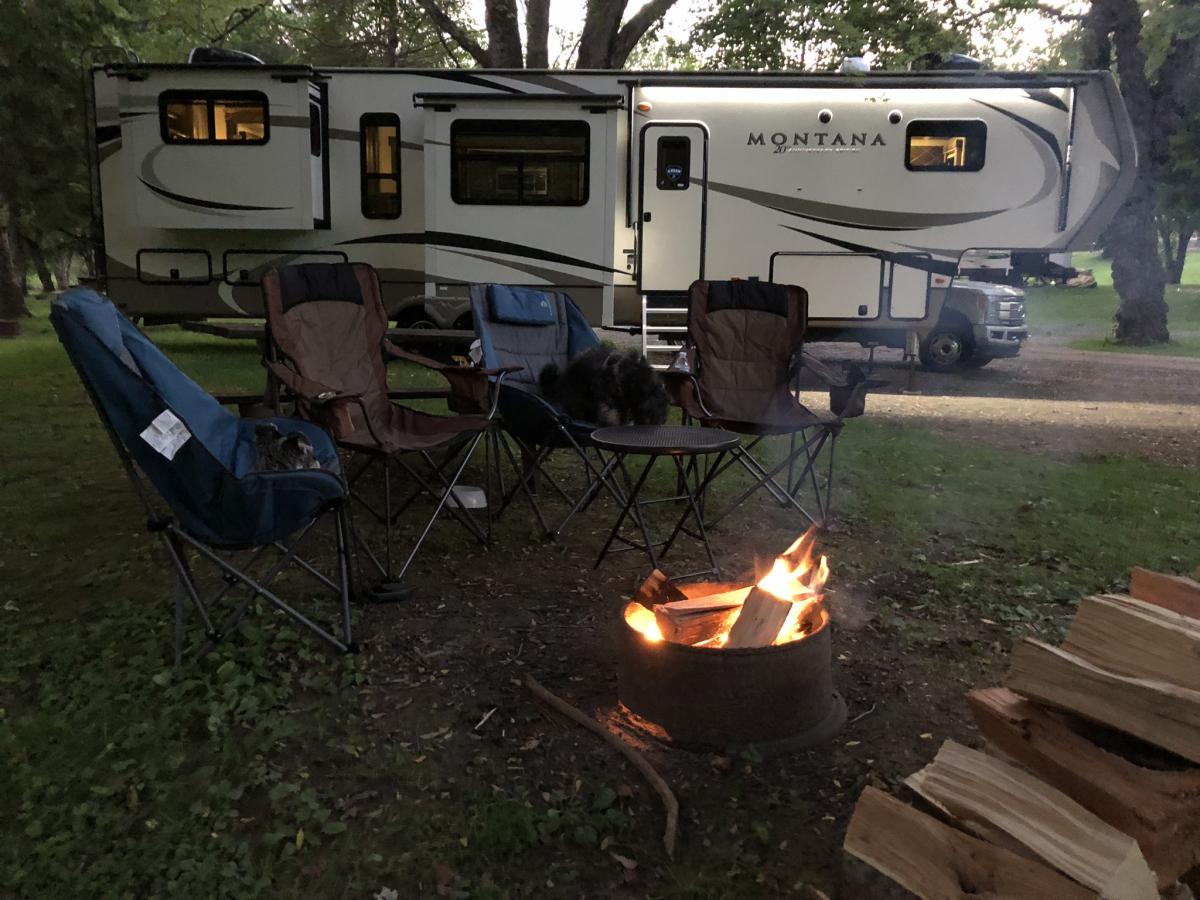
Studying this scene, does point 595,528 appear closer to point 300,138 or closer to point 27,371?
point 300,138

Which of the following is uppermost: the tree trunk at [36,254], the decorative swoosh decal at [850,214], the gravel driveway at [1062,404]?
the decorative swoosh decal at [850,214]

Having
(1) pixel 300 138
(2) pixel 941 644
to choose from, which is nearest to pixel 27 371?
(1) pixel 300 138

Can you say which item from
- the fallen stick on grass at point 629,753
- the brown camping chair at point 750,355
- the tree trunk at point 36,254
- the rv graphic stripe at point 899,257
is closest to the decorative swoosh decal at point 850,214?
the rv graphic stripe at point 899,257

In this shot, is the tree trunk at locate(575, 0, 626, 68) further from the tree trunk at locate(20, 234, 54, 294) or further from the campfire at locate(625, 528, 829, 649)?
the tree trunk at locate(20, 234, 54, 294)

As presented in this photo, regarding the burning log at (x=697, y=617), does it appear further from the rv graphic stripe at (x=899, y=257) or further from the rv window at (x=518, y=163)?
the rv graphic stripe at (x=899, y=257)

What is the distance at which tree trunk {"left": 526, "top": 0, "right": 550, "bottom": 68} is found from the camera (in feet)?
36.1

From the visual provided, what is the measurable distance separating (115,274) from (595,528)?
637 centimetres

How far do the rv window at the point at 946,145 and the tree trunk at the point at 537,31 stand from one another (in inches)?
192

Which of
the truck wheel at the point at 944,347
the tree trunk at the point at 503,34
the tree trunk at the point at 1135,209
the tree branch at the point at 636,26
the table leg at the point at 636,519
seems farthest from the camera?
the tree trunk at the point at 1135,209

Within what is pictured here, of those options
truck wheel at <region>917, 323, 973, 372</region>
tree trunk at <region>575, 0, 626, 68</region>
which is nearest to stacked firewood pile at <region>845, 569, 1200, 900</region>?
truck wheel at <region>917, 323, 973, 372</region>

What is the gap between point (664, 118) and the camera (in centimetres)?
785

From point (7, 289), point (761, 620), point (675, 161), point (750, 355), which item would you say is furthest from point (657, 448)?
point (7, 289)

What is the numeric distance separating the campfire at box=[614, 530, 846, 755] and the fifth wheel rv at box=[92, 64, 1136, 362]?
19.8 feet

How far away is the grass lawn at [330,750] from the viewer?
1778mm
